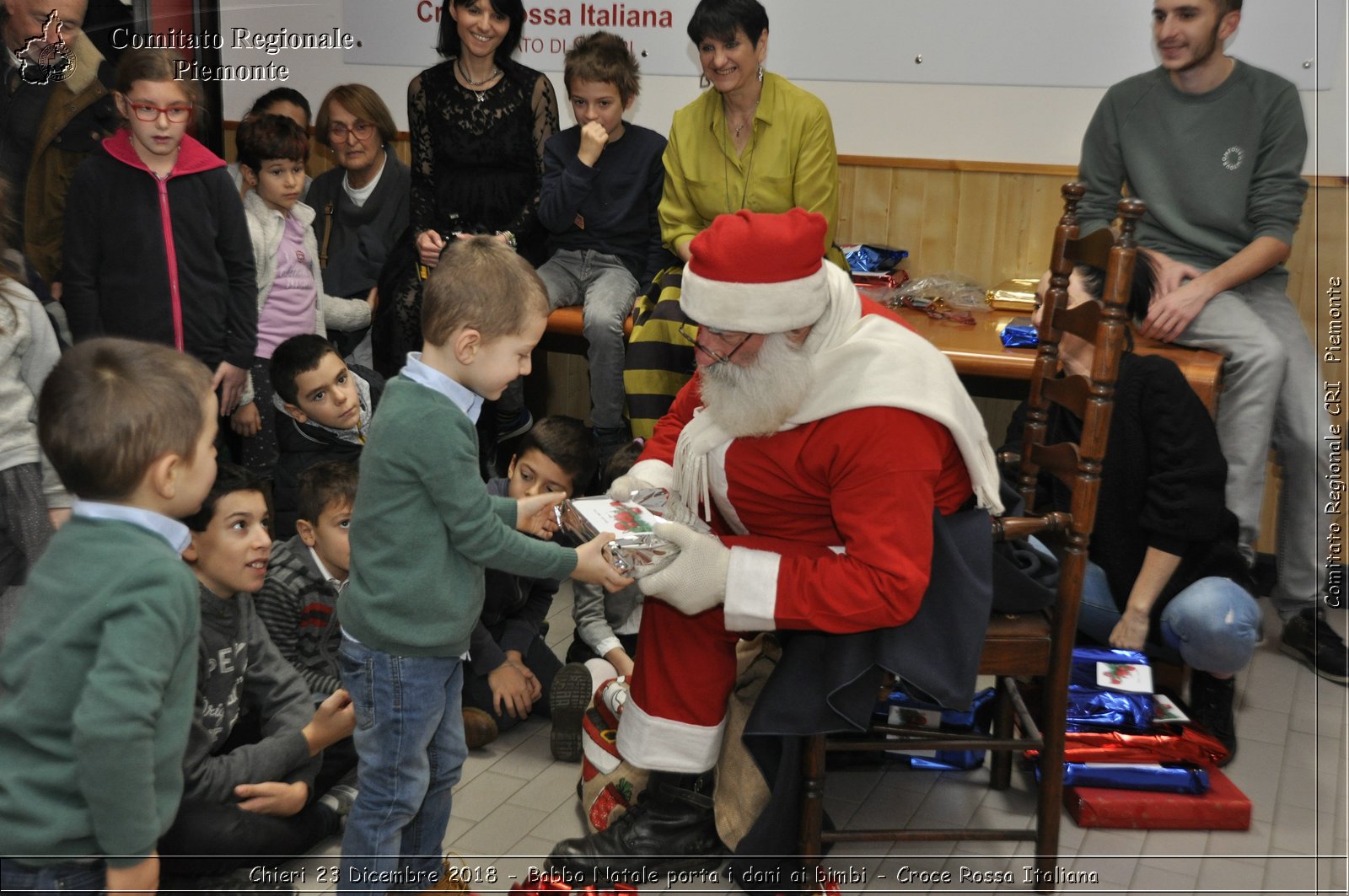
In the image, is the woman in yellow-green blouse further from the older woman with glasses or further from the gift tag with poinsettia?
the gift tag with poinsettia

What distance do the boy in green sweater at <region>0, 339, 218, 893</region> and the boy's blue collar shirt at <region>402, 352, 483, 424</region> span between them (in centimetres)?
46

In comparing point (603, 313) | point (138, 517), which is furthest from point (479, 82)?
point (138, 517)

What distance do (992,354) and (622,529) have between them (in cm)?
190

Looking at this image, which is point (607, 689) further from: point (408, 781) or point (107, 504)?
point (107, 504)

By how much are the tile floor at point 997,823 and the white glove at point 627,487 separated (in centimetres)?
77

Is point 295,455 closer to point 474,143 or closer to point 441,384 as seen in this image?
point 474,143

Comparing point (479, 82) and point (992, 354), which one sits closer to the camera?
point (992, 354)

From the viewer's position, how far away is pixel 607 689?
2.94m

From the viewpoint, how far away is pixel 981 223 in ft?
15.0

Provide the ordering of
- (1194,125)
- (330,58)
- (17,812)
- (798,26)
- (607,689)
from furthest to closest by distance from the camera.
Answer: (330,58)
(798,26)
(1194,125)
(607,689)
(17,812)

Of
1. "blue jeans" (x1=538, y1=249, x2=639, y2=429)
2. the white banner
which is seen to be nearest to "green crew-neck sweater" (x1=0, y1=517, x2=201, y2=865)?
"blue jeans" (x1=538, y1=249, x2=639, y2=429)

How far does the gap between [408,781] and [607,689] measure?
73 centimetres

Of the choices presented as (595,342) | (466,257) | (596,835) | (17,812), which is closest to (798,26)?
(595,342)

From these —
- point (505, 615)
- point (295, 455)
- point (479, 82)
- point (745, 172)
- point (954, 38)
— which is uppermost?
point (954, 38)
